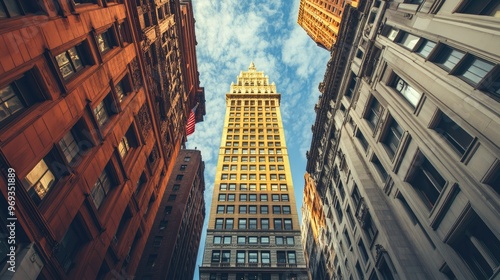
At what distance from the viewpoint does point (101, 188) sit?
19578 millimetres

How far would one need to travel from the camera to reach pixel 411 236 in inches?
770

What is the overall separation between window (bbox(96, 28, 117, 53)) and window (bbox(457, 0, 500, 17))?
24.8 m

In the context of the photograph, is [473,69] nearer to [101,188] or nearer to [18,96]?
[18,96]

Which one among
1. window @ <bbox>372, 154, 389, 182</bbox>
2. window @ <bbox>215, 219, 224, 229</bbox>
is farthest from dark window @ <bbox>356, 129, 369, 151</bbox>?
window @ <bbox>215, 219, 224, 229</bbox>

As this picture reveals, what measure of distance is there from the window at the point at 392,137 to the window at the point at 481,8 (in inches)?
354

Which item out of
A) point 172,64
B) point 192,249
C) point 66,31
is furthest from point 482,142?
point 192,249

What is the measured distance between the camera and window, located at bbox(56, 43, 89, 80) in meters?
Answer: 15.9

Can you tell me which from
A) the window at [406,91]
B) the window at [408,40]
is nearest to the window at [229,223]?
the window at [406,91]

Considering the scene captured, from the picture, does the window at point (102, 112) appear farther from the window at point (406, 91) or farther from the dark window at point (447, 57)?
the dark window at point (447, 57)

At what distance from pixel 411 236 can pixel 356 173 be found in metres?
8.37

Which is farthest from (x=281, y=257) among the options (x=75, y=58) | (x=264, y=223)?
(x=75, y=58)

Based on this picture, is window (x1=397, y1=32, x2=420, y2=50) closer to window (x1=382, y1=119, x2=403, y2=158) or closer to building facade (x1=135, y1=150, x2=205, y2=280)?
window (x1=382, y1=119, x2=403, y2=158)

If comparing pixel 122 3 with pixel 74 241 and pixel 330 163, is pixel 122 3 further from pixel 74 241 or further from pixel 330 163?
pixel 330 163

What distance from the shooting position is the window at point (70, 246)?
601 inches
